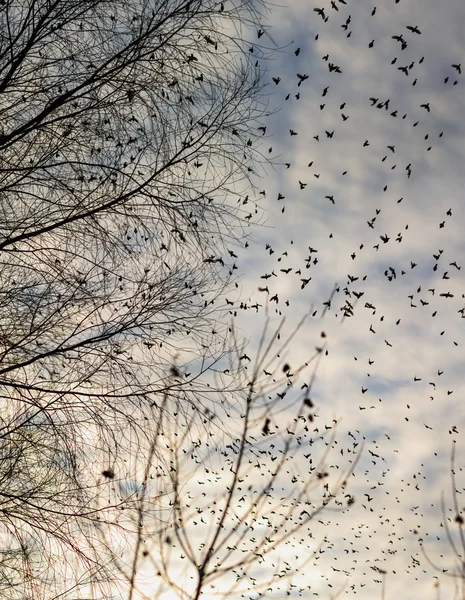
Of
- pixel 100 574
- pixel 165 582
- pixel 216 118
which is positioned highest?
pixel 216 118

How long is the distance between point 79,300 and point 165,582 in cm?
297

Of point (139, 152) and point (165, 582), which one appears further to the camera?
point (139, 152)

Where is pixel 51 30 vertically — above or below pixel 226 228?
above

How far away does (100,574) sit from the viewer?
17.5 ft

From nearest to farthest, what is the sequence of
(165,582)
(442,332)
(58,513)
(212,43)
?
(165,582) < (58,513) < (212,43) < (442,332)

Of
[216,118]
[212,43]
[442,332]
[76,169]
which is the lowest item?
[76,169]

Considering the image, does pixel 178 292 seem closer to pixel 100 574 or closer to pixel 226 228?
pixel 226 228

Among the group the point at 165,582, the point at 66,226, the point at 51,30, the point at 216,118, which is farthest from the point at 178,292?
the point at 165,582

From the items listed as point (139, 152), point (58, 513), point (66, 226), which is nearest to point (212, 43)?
point (139, 152)

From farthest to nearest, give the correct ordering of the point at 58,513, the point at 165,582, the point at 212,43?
the point at 212,43
the point at 58,513
the point at 165,582

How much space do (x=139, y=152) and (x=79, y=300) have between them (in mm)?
1302

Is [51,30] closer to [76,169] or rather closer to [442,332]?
[76,169]

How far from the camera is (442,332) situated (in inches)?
471

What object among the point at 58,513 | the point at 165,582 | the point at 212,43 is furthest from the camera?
the point at 212,43
